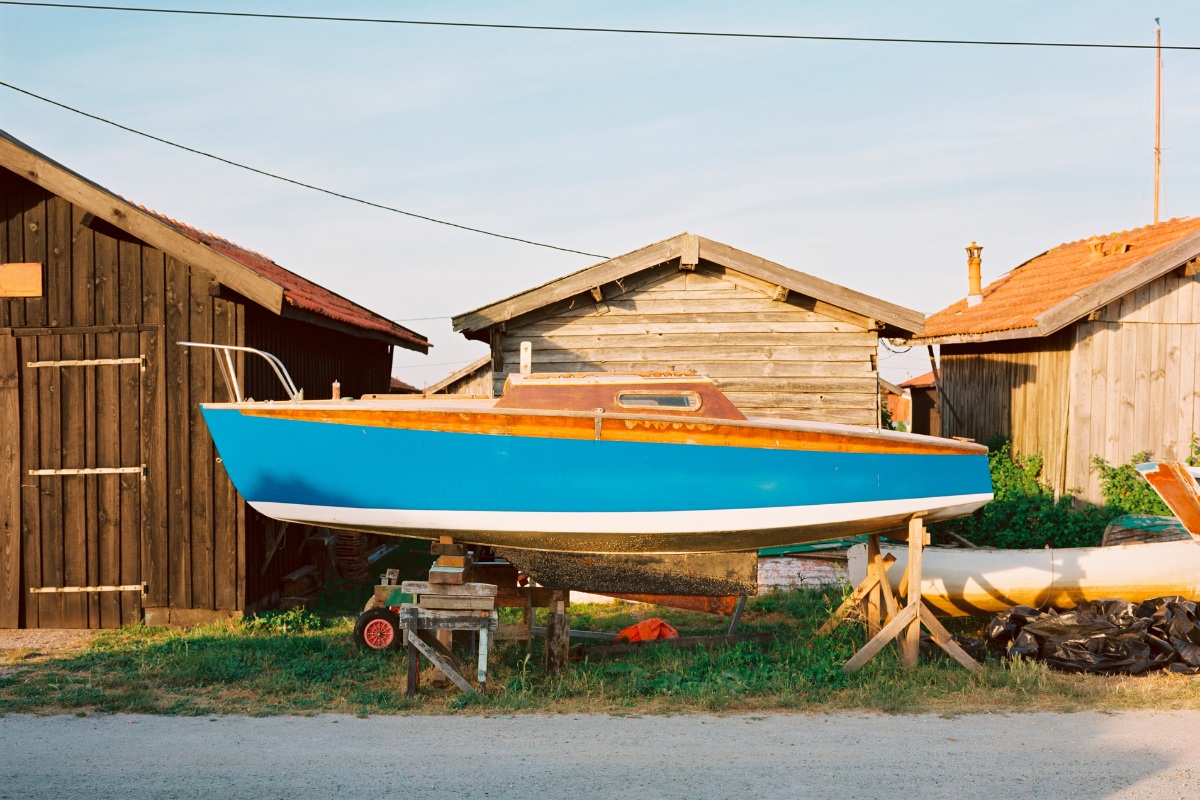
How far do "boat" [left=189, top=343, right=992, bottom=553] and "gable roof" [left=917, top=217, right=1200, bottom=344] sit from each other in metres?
5.08

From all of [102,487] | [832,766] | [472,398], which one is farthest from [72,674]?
[832,766]

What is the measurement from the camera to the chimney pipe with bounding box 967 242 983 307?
1468 cm

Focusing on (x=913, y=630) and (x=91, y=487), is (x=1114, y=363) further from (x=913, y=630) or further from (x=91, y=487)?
(x=91, y=487)

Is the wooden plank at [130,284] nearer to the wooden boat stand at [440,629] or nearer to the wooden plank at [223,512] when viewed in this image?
the wooden plank at [223,512]

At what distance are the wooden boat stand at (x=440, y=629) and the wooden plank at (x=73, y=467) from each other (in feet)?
14.1

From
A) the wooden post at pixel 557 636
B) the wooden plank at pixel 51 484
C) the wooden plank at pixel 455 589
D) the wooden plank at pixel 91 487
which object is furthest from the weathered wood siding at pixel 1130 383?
the wooden plank at pixel 51 484

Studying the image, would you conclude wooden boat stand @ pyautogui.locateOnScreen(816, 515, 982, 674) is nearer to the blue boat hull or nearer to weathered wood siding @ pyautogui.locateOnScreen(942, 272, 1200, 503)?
the blue boat hull

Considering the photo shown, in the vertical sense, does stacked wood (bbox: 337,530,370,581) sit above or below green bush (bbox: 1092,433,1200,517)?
below

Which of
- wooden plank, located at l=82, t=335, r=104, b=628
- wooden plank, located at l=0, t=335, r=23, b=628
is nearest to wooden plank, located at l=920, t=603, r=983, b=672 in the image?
wooden plank, located at l=82, t=335, r=104, b=628

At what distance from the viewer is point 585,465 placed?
6496mm

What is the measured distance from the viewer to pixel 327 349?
10961 millimetres

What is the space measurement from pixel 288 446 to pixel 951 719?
5.27 metres

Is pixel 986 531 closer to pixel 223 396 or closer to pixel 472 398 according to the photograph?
pixel 472 398

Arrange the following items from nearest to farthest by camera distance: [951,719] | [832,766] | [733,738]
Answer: [832,766], [733,738], [951,719]
